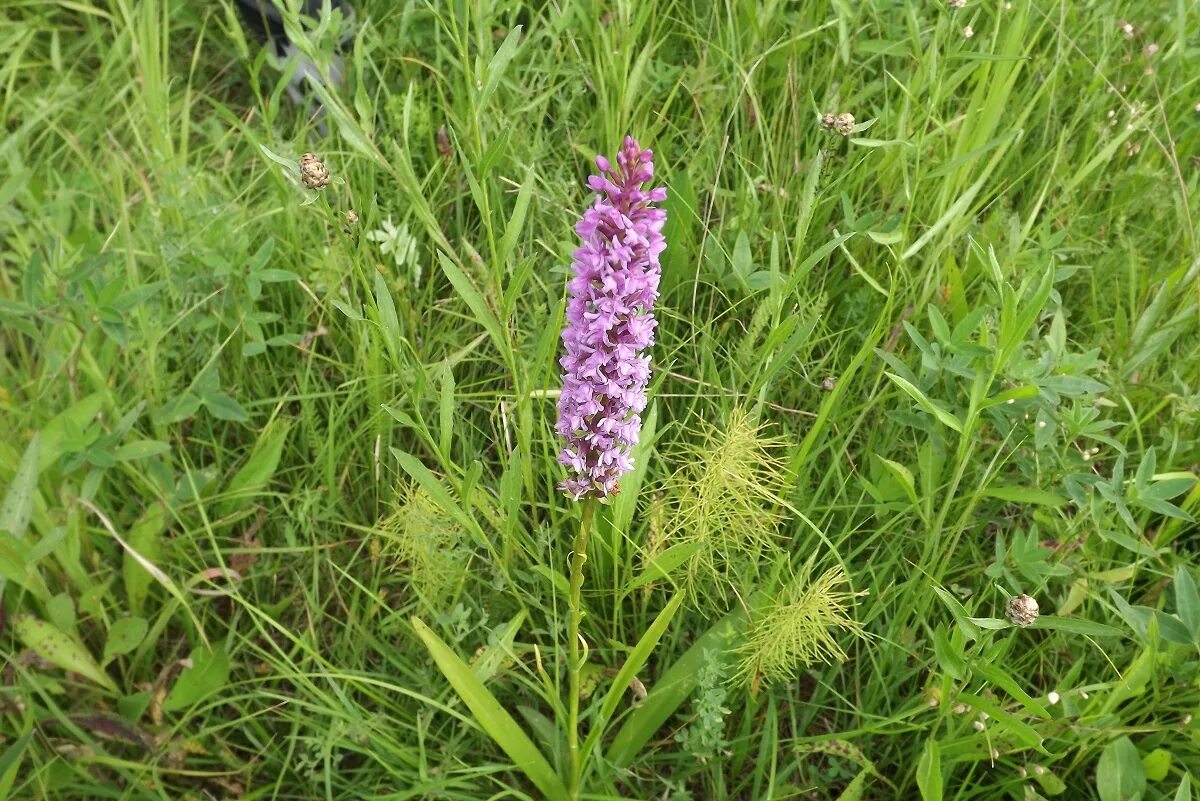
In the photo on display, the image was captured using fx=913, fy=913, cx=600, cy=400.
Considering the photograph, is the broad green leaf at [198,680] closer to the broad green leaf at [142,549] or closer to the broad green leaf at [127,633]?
the broad green leaf at [127,633]

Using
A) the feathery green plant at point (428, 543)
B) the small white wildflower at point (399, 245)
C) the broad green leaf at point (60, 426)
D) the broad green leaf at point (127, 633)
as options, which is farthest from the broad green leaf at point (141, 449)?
the small white wildflower at point (399, 245)

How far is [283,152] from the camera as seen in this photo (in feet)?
6.84

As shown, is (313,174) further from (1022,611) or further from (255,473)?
(1022,611)

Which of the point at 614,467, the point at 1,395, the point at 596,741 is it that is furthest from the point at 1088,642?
the point at 1,395

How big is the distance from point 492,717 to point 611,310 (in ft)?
2.77

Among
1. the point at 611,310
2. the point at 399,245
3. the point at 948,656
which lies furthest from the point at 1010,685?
the point at 399,245

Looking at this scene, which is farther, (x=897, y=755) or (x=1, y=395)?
(x=1, y=395)

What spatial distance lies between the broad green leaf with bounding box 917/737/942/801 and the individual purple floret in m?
0.75

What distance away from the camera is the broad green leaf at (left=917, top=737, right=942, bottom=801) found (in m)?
1.50

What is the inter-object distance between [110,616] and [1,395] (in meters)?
0.59

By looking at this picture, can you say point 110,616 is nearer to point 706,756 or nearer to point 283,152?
point 283,152

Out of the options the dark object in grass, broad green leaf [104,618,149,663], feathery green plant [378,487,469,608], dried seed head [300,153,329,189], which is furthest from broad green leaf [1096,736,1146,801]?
the dark object in grass

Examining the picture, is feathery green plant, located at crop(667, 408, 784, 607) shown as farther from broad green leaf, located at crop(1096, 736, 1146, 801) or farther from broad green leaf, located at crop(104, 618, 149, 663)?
broad green leaf, located at crop(104, 618, 149, 663)

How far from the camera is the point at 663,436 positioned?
202cm
